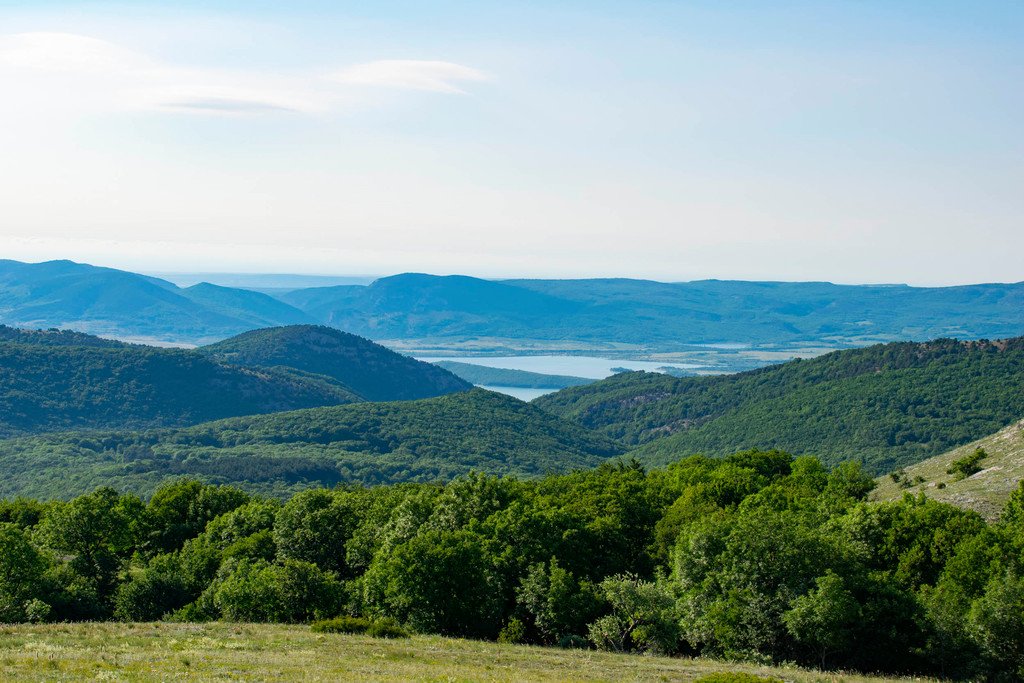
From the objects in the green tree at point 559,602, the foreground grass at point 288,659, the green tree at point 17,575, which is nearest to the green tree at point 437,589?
the green tree at point 559,602

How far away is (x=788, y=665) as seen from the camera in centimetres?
3941

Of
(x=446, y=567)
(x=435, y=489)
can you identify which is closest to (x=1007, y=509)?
(x=446, y=567)

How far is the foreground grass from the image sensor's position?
30.7 metres

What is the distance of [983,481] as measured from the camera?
64.2 meters

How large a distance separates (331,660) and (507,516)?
70.5 feet

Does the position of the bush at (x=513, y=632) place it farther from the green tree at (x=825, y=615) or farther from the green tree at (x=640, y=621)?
the green tree at (x=825, y=615)

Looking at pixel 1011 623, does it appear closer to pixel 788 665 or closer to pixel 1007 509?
pixel 788 665

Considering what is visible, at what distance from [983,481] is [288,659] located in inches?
2016

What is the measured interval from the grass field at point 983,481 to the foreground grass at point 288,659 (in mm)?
26153

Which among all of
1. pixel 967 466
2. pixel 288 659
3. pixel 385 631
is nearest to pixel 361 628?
pixel 385 631

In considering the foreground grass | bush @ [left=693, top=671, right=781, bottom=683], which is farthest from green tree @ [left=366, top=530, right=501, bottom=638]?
bush @ [left=693, top=671, right=781, bottom=683]

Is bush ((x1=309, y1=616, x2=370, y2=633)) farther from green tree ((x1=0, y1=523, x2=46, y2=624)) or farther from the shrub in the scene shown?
the shrub

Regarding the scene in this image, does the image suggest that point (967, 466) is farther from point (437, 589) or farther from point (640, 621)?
point (437, 589)

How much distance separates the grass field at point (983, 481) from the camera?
5859 cm
